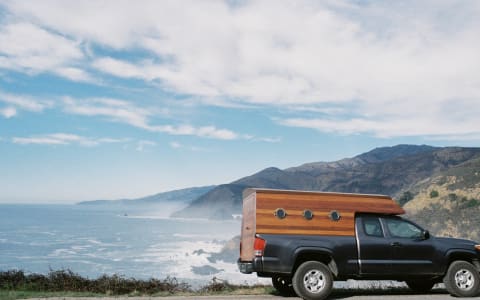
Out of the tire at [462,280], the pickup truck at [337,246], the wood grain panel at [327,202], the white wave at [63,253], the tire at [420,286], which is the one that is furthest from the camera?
the white wave at [63,253]

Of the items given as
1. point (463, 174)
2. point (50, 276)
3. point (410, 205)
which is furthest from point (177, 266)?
point (50, 276)

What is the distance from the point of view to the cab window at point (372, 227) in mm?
10734

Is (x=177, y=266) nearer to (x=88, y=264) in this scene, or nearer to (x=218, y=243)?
(x=88, y=264)

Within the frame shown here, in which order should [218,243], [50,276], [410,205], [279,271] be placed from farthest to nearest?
[218,243] → [410,205] → [50,276] → [279,271]

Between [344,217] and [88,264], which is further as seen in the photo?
[88,264]

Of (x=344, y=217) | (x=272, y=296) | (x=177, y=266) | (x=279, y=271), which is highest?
(x=344, y=217)

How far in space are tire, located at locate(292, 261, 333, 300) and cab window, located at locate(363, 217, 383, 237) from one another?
129 centimetres

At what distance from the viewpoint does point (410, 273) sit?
10719mm

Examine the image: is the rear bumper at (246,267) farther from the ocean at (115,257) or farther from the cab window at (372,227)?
the ocean at (115,257)

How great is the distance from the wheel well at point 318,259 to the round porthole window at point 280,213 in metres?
0.83

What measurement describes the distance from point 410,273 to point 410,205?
80188 mm

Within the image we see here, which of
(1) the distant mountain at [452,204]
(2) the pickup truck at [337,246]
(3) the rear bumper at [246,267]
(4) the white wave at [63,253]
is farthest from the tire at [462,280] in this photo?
(4) the white wave at [63,253]

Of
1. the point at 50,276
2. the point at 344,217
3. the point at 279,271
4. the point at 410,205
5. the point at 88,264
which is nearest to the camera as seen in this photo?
the point at 279,271

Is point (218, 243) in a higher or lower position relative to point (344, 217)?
lower
